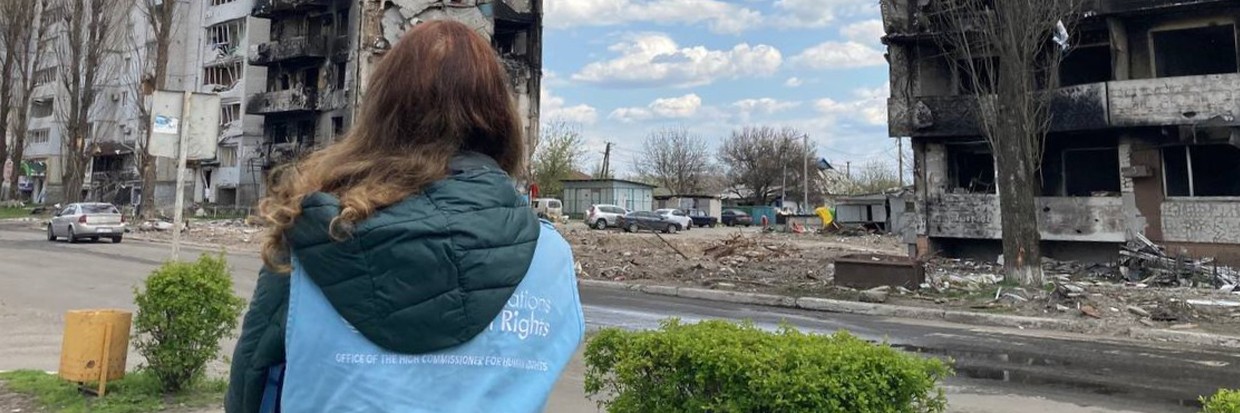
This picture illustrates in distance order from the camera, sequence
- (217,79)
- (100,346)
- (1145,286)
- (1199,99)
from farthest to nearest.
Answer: (217,79), (1199,99), (1145,286), (100,346)

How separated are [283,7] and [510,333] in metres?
53.6

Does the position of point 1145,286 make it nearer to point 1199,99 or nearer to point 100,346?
point 1199,99

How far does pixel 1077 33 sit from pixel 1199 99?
3711mm

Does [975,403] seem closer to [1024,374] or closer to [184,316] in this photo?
[1024,374]

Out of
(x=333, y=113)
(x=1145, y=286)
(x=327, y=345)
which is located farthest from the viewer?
(x=333, y=113)

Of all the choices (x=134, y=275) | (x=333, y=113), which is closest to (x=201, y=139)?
(x=134, y=275)

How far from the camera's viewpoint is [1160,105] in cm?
1952

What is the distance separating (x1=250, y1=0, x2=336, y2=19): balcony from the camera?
4841cm

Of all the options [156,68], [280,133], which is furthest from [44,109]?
[156,68]

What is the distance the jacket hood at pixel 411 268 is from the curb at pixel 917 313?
12651 millimetres

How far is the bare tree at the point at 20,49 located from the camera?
139 ft

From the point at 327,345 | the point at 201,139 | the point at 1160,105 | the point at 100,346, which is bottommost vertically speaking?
the point at 100,346

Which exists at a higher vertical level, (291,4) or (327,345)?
(291,4)

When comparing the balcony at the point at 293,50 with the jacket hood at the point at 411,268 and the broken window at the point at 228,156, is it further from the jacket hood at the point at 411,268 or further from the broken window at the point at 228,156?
the jacket hood at the point at 411,268
